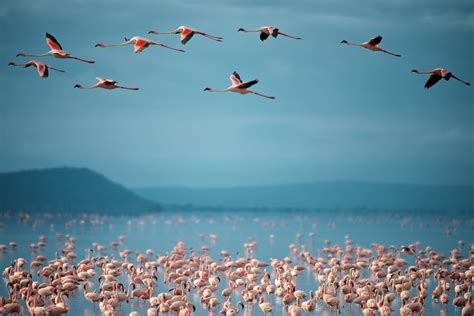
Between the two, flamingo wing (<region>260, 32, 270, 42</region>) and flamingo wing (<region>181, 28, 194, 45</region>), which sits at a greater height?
flamingo wing (<region>260, 32, 270, 42</region>)

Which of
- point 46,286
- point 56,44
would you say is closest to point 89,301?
point 46,286

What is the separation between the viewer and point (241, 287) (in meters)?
19.6

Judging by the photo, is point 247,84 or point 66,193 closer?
point 247,84

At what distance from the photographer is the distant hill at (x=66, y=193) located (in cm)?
10550

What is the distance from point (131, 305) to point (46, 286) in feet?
5.69

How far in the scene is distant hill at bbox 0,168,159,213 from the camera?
10550cm

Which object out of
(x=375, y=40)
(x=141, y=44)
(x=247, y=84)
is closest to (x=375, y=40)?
(x=375, y=40)

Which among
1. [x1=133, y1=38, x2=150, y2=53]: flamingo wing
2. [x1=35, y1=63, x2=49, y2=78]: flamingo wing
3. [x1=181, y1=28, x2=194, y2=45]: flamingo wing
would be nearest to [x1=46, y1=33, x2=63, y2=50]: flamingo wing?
[x1=35, y1=63, x2=49, y2=78]: flamingo wing

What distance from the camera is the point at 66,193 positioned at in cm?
11175

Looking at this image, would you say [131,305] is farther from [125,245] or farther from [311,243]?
[311,243]

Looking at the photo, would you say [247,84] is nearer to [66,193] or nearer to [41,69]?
[41,69]

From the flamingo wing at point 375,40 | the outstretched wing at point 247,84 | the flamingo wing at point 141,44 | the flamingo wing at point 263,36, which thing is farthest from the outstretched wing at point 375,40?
the flamingo wing at point 141,44

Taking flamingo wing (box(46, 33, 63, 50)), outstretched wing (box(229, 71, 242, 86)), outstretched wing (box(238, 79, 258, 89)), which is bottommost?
outstretched wing (box(238, 79, 258, 89))

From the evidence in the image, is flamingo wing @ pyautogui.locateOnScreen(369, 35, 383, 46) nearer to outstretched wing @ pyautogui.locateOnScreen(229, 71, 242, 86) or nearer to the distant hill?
outstretched wing @ pyautogui.locateOnScreen(229, 71, 242, 86)
